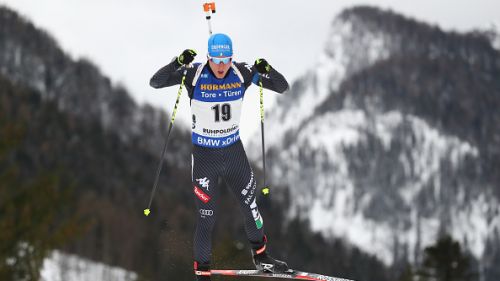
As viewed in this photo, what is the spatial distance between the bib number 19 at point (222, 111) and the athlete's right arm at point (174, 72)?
54cm

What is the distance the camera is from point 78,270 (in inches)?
3376

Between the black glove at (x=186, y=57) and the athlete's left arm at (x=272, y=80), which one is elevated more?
the black glove at (x=186, y=57)

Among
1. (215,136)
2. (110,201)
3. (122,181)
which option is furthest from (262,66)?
(122,181)

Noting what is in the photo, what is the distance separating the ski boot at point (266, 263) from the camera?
10.2m

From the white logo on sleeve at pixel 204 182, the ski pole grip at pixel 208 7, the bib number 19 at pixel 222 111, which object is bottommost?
the white logo on sleeve at pixel 204 182

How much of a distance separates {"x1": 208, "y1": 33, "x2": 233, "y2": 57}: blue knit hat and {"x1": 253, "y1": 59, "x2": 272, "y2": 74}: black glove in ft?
2.46

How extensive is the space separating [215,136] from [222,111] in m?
0.39

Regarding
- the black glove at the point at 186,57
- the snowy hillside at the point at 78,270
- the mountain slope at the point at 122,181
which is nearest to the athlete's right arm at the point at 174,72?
the black glove at the point at 186,57

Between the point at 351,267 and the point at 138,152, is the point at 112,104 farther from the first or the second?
the point at 351,267

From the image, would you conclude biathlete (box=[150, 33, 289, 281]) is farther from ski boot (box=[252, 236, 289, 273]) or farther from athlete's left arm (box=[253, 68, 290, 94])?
ski boot (box=[252, 236, 289, 273])

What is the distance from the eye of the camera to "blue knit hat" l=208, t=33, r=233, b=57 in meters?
8.60

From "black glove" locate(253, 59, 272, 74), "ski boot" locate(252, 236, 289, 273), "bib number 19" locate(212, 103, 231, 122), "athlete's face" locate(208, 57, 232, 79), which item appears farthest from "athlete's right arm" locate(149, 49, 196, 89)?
"ski boot" locate(252, 236, 289, 273)

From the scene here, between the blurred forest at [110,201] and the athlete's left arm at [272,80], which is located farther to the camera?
the blurred forest at [110,201]

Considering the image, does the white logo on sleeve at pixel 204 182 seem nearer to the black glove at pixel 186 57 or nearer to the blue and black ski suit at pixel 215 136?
the blue and black ski suit at pixel 215 136
